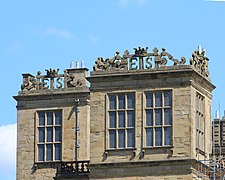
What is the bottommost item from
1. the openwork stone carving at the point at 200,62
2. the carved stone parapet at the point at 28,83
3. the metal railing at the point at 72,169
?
the metal railing at the point at 72,169

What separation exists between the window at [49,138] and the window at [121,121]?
19.0 ft

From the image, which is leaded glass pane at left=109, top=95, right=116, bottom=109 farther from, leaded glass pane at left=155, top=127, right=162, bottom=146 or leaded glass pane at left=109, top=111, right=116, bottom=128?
leaded glass pane at left=155, top=127, right=162, bottom=146

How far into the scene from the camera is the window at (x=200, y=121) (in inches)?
2474

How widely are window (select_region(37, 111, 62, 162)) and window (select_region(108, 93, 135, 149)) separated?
5.79 m

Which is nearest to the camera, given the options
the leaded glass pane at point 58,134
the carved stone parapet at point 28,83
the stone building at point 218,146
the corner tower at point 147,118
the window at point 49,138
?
the corner tower at point 147,118

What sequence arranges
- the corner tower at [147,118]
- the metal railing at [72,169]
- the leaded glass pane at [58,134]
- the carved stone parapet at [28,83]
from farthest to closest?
1. the carved stone parapet at [28,83]
2. the leaded glass pane at [58,134]
3. the metal railing at [72,169]
4. the corner tower at [147,118]

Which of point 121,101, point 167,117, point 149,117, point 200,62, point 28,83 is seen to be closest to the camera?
point 167,117

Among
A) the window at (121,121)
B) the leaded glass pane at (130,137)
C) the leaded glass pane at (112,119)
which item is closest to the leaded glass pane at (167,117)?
the window at (121,121)

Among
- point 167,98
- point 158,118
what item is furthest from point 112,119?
point 167,98

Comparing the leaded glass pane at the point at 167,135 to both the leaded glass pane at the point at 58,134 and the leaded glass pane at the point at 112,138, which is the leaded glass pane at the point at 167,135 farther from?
the leaded glass pane at the point at 58,134

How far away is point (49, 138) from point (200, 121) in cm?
901

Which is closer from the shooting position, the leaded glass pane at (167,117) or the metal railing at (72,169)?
the leaded glass pane at (167,117)

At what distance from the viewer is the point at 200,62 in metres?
64.0

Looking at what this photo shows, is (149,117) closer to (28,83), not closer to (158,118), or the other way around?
(158,118)
